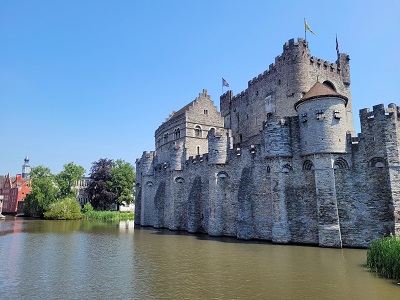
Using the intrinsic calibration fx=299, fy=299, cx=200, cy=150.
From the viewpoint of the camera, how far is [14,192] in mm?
70500

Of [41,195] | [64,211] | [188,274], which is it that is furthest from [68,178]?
[188,274]

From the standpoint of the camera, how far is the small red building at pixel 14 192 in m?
68.3

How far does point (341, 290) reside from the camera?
9141 mm

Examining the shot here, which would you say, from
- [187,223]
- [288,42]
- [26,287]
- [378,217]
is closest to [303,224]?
[378,217]

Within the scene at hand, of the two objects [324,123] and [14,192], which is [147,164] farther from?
[14,192]

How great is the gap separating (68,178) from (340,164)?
49.1 metres

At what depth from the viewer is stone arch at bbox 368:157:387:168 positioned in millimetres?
16780

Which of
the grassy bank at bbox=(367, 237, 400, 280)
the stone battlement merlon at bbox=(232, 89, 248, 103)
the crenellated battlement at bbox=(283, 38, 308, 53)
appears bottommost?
the grassy bank at bbox=(367, 237, 400, 280)

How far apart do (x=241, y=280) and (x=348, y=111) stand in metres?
23.6

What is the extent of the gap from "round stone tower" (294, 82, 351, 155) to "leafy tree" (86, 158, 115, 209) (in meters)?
41.4

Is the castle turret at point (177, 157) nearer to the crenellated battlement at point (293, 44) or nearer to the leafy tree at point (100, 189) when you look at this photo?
the crenellated battlement at point (293, 44)

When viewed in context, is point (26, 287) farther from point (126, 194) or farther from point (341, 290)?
point (126, 194)

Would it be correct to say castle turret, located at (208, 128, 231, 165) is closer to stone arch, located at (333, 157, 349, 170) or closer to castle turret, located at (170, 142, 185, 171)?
castle turret, located at (170, 142, 185, 171)

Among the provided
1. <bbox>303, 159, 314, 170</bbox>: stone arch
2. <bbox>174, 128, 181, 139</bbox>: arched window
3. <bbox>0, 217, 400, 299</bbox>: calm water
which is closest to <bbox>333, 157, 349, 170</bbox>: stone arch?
<bbox>303, 159, 314, 170</bbox>: stone arch
